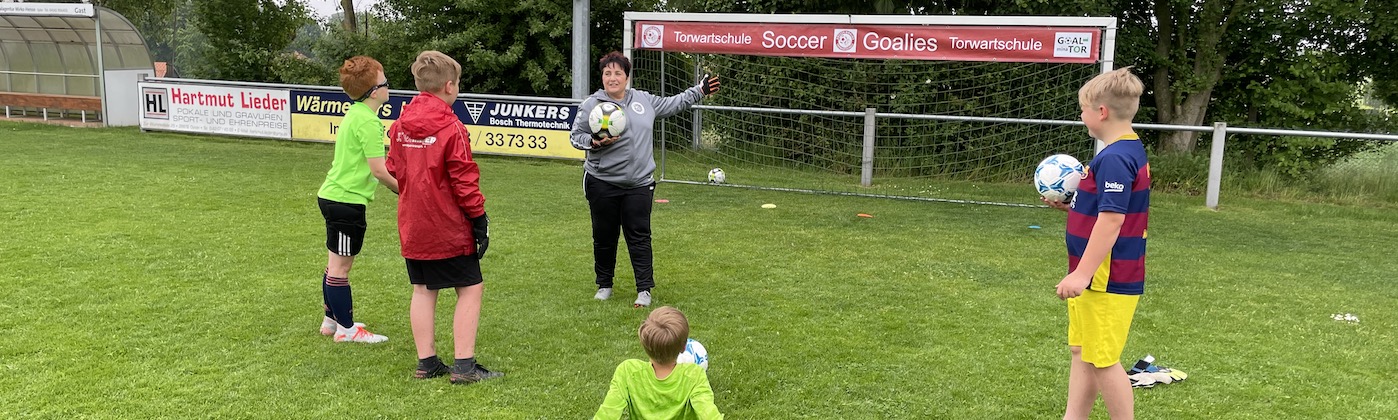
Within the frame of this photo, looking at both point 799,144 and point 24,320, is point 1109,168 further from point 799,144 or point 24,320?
point 799,144

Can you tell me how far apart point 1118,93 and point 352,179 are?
326cm

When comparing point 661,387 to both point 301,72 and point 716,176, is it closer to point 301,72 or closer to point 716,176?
point 716,176

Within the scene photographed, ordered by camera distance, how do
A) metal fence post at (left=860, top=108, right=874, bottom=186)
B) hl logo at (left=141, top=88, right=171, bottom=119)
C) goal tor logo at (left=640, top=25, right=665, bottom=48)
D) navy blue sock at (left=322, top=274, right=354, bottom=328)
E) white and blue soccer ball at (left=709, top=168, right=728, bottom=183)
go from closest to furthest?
1. navy blue sock at (left=322, top=274, right=354, bottom=328)
2. goal tor logo at (left=640, top=25, right=665, bottom=48)
3. metal fence post at (left=860, top=108, right=874, bottom=186)
4. white and blue soccer ball at (left=709, top=168, right=728, bottom=183)
5. hl logo at (left=141, top=88, right=171, bottom=119)

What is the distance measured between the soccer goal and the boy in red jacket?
6673 mm

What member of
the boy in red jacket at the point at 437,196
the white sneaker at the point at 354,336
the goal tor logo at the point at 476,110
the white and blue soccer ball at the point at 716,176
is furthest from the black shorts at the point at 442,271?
the goal tor logo at the point at 476,110

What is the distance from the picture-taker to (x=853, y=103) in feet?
45.0

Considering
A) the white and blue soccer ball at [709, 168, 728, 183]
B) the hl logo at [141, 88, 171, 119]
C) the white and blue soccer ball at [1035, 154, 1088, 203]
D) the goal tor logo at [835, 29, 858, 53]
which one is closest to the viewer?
the white and blue soccer ball at [1035, 154, 1088, 203]

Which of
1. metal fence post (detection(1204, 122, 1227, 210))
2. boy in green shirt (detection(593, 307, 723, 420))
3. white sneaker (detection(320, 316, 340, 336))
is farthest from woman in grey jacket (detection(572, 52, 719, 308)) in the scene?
metal fence post (detection(1204, 122, 1227, 210))

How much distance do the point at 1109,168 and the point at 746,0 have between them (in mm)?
12252

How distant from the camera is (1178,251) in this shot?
765 cm

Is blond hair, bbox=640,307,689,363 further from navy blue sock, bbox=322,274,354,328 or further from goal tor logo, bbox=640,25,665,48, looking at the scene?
goal tor logo, bbox=640,25,665,48

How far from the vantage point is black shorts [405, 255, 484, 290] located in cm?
395

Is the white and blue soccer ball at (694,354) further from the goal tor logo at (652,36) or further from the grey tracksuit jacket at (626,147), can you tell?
the goal tor logo at (652,36)

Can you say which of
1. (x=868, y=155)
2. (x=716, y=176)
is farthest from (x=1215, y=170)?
(x=716, y=176)
